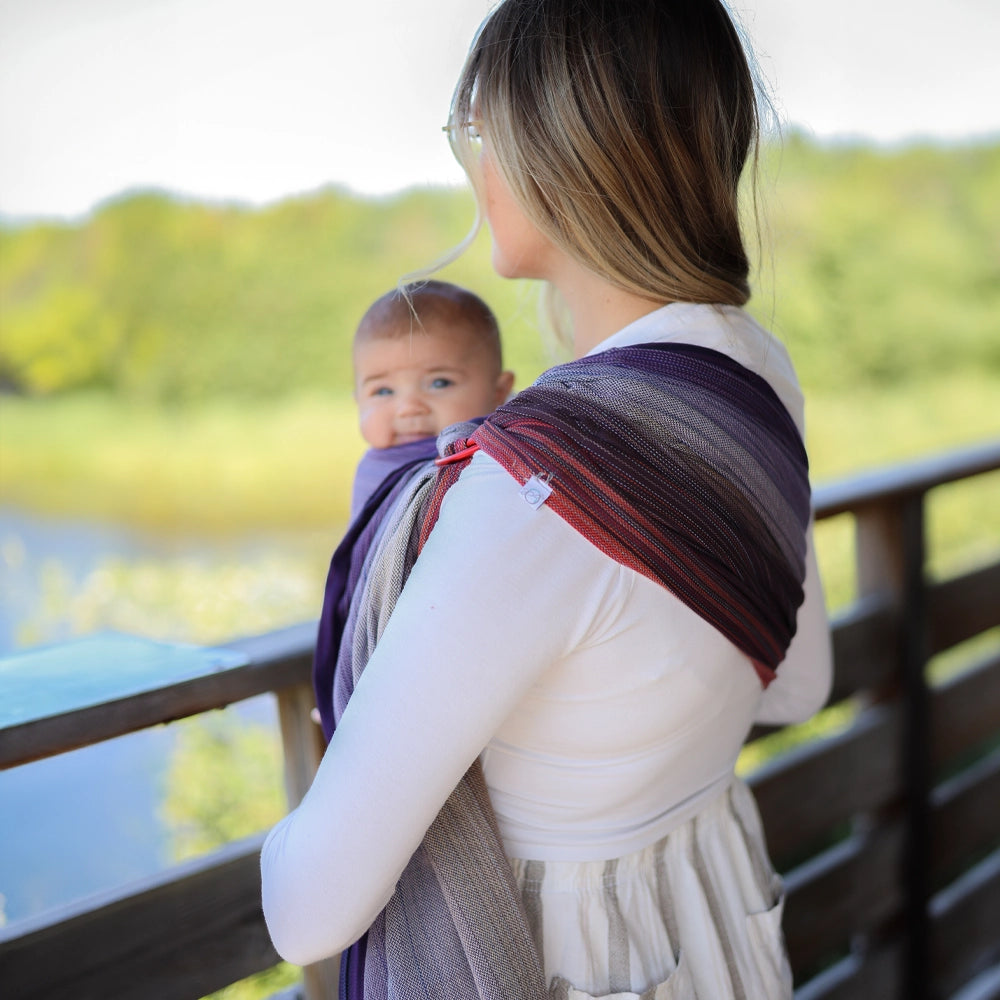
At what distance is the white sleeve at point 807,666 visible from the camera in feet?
3.51

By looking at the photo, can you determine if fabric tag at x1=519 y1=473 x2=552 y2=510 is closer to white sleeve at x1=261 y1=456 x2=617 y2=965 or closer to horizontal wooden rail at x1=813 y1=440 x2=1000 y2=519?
white sleeve at x1=261 y1=456 x2=617 y2=965

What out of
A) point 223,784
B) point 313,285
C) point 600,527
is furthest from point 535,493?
point 313,285

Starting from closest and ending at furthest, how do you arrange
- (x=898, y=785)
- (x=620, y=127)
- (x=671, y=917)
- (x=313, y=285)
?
(x=620, y=127) < (x=671, y=917) < (x=898, y=785) < (x=313, y=285)

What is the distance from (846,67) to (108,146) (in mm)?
7736

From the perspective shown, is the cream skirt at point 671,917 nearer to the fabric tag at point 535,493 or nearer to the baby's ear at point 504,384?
the fabric tag at point 535,493

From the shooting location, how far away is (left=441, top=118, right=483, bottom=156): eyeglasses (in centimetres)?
83

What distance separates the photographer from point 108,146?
11109mm

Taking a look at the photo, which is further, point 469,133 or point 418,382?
point 418,382

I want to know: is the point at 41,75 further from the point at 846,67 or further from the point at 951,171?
the point at 951,171

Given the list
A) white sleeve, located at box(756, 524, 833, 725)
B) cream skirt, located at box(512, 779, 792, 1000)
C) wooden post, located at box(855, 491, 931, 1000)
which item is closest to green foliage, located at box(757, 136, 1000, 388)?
wooden post, located at box(855, 491, 931, 1000)

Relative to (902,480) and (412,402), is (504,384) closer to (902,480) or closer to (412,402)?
(412,402)

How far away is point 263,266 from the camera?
1060cm

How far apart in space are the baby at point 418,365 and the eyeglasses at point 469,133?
187mm

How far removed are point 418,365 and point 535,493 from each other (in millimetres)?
373
